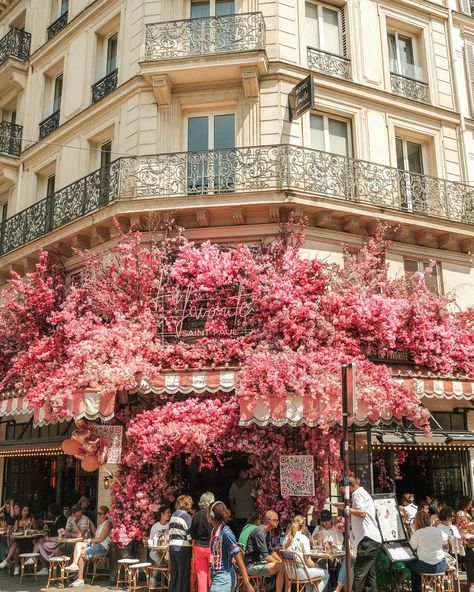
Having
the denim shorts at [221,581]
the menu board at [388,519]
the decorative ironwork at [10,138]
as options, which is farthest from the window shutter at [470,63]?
the denim shorts at [221,581]

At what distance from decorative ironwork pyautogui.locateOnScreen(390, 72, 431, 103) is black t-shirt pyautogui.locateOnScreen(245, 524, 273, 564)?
10.5 m

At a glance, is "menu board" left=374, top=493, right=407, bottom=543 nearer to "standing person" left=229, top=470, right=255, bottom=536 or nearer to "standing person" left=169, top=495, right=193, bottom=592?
"standing person" left=229, top=470, right=255, bottom=536

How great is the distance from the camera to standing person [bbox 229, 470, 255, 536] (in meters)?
11.0

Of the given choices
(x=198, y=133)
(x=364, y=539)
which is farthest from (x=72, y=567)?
(x=198, y=133)

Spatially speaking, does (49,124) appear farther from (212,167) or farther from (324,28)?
(324,28)

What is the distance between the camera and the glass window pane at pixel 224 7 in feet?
46.0

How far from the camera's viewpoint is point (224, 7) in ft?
46.3

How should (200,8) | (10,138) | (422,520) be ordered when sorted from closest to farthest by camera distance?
(422,520), (200,8), (10,138)

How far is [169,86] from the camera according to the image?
13.4 metres

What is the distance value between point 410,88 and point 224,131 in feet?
15.7

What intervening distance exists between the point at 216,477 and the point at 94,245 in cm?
536

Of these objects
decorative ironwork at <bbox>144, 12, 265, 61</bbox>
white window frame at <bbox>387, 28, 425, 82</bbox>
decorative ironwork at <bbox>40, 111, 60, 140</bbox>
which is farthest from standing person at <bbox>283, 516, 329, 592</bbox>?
decorative ironwork at <bbox>40, 111, 60, 140</bbox>

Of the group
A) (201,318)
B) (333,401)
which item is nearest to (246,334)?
(201,318)

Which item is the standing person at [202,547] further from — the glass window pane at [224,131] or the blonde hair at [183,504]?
the glass window pane at [224,131]
